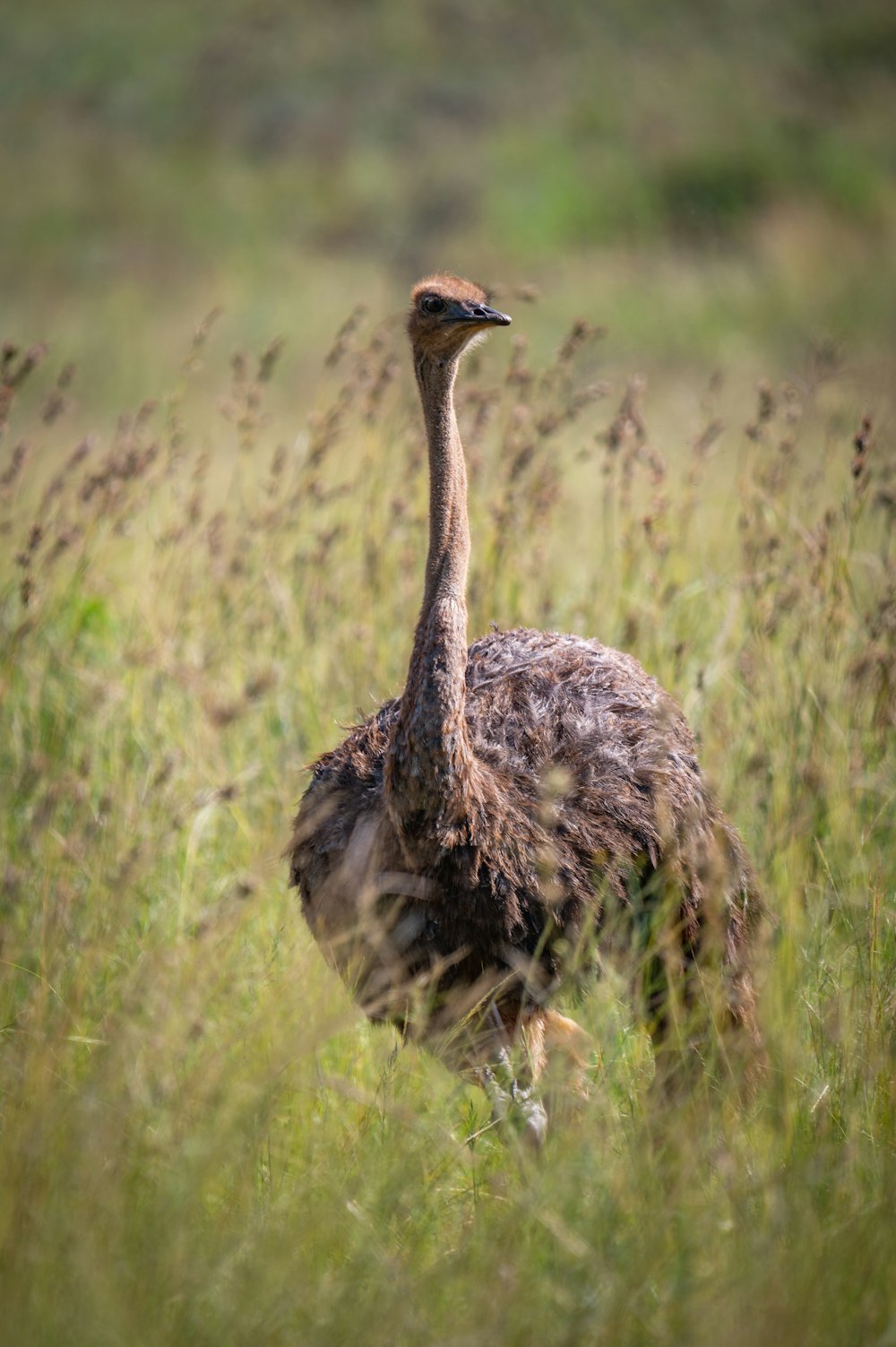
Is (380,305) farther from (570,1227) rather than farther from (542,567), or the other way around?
(570,1227)

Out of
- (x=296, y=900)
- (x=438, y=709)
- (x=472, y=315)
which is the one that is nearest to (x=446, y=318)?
(x=472, y=315)

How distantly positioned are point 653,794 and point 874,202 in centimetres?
1705

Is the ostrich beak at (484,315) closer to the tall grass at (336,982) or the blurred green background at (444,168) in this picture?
the tall grass at (336,982)

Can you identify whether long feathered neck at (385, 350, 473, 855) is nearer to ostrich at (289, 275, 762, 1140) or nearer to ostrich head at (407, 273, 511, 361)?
ostrich at (289, 275, 762, 1140)

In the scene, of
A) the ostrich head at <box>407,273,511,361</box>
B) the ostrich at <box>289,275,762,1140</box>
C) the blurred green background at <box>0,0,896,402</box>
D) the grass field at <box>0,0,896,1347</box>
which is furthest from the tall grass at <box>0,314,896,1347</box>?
the blurred green background at <box>0,0,896,402</box>

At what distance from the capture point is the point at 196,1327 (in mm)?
2229

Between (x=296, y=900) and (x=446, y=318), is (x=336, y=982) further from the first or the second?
(x=446, y=318)

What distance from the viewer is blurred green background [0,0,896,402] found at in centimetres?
1597

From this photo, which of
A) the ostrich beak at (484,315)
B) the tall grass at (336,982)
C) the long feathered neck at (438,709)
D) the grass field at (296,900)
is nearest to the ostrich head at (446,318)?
the ostrich beak at (484,315)

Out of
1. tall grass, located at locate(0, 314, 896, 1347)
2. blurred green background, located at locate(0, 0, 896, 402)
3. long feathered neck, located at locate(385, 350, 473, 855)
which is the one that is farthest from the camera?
blurred green background, located at locate(0, 0, 896, 402)

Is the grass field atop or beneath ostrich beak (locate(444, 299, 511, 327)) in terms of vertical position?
beneath

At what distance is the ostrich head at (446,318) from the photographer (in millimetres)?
3287

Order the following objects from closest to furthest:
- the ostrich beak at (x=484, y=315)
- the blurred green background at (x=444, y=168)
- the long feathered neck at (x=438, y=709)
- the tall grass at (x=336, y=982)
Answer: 1. the tall grass at (x=336, y=982)
2. the long feathered neck at (x=438, y=709)
3. the ostrich beak at (x=484, y=315)
4. the blurred green background at (x=444, y=168)

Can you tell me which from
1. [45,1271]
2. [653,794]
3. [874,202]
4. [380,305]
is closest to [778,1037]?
[653,794]
